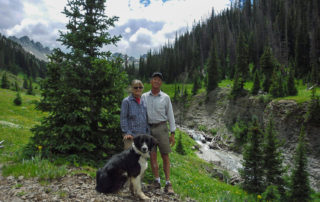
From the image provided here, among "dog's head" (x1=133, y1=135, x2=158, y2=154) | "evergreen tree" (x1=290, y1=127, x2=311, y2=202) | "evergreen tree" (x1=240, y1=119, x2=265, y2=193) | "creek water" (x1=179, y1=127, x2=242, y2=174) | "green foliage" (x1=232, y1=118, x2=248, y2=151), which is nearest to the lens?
"dog's head" (x1=133, y1=135, x2=158, y2=154)

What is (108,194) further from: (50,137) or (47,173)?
(50,137)

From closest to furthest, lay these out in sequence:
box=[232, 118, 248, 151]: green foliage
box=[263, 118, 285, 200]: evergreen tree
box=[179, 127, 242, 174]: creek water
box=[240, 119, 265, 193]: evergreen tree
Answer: box=[263, 118, 285, 200]: evergreen tree < box=[240, 119, 265, 193]: evergreen tree < box=[179, 127, 242, 174]: creek water < box=[232, 118, 248, 151]: green foliage

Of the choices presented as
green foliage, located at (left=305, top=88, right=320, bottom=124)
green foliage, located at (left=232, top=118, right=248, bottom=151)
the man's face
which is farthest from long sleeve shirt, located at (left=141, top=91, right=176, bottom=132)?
green foliage, located at (left=232, top=118, right=248, bottom=151)

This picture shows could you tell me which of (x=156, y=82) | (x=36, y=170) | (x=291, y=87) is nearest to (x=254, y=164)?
(x=156, y=82)

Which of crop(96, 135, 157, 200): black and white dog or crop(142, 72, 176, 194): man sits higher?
crop(142, 72, 176, 194): man

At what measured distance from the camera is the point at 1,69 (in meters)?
105

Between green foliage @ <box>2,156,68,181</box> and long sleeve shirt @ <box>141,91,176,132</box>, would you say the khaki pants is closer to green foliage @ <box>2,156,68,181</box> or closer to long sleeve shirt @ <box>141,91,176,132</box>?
long sleeve shirt @ <box>141,91,176,132</box>

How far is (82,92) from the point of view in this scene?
729 cm

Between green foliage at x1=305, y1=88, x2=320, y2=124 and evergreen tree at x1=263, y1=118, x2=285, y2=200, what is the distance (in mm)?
14118

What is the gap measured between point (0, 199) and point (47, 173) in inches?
45.8

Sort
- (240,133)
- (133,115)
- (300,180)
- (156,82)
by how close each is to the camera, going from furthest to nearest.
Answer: (240,133) → (300,180) → (156,82) → (133,115)

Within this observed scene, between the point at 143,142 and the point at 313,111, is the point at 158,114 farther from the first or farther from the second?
the point at 313,111

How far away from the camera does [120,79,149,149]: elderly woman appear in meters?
4.95

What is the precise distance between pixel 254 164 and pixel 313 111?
51.6ft
